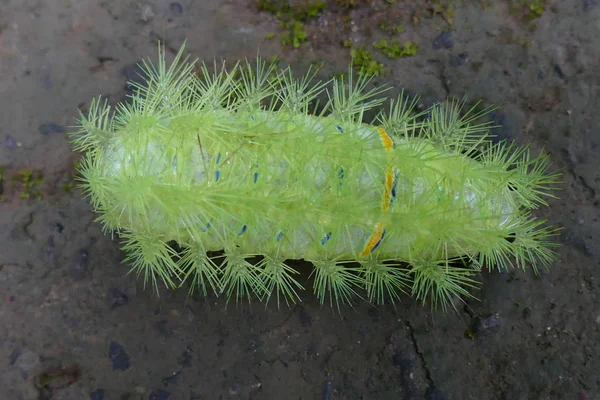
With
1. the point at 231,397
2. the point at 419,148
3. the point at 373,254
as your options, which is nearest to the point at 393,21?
the point at 419,148

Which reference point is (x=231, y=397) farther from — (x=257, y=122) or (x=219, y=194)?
(x=257, y=122)

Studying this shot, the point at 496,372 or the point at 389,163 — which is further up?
the point at 389,163

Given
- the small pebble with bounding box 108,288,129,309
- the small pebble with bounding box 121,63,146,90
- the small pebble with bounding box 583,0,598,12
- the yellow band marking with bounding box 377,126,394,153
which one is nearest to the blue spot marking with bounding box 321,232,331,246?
the yellow band marking with bounding box 377,126,394,153

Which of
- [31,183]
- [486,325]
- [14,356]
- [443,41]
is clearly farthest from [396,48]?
[14,356]

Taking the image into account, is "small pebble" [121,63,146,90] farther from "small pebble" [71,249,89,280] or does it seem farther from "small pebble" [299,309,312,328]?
"small pebble" [299,309,312,328]

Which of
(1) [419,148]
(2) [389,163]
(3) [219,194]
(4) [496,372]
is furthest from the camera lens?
(4) [496,372]
